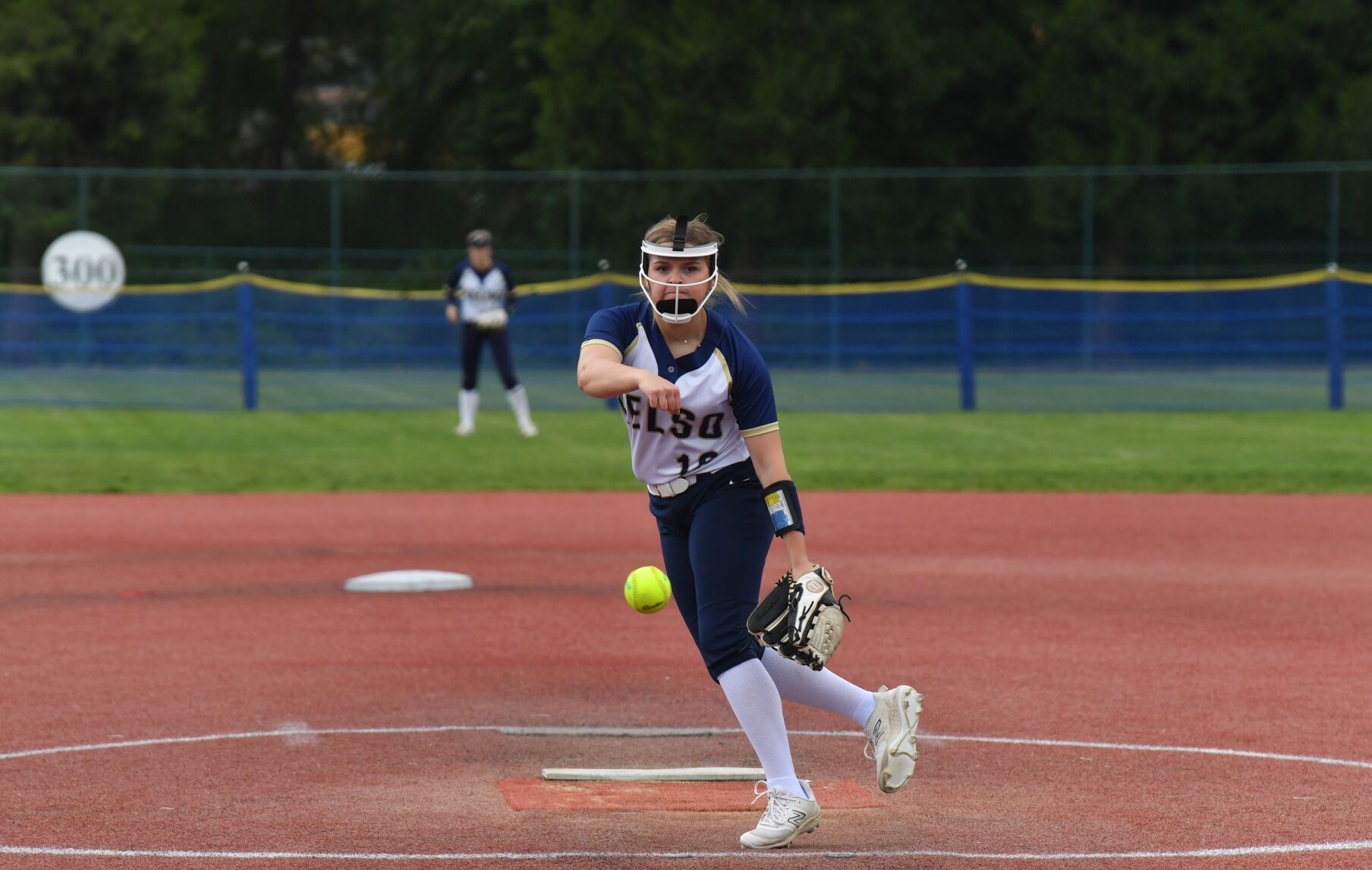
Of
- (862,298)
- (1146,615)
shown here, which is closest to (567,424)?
(862,298)

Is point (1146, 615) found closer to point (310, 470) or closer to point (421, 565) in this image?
point (421, 565)

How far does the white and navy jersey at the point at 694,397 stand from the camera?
5.85 m

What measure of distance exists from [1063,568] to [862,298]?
15.5m

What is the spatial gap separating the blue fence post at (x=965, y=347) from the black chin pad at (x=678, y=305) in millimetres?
18215

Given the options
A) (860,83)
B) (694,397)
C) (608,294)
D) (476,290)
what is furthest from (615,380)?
(860,83)

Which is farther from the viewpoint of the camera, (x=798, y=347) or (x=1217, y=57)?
(x=1217, y=57)

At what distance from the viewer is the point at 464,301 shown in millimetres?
20344

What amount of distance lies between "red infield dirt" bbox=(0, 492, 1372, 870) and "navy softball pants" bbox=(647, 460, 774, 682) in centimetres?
63

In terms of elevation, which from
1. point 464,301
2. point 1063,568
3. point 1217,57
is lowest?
point 1063,568

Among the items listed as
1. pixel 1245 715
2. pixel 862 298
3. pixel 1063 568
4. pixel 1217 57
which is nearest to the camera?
pixel 1245 715

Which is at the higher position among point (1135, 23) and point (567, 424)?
point (1135, 23)

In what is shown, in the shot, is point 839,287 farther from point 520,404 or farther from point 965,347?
point 520,404

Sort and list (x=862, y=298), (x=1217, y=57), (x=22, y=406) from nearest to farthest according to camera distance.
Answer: (x=22, y=406)
(x=862, y=298)
(x=1217, y=57)

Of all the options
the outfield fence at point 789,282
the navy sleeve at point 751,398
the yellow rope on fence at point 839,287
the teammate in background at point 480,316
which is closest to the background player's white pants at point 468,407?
the teammate in background at point 480,316
